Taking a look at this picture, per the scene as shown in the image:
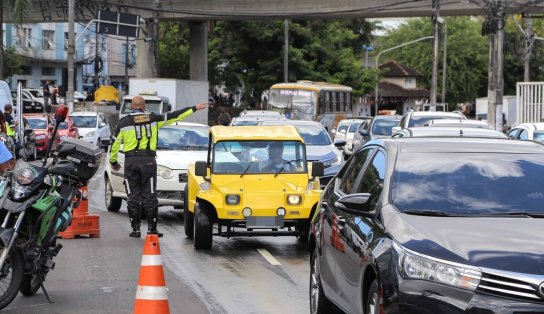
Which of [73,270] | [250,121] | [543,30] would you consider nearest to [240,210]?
[73,270]

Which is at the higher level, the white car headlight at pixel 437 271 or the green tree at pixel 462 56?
the green tree at pixel 462 56

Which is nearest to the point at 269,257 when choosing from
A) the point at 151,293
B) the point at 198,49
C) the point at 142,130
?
the point at 142,130

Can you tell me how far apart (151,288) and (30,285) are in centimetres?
301

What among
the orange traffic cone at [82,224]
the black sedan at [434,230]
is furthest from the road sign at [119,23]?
the black sedan at [434,230]

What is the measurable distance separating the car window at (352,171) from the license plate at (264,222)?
4.81 metres

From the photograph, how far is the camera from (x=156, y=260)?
7.54 metres

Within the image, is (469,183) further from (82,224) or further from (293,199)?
(82,224)

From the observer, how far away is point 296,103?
53.0m

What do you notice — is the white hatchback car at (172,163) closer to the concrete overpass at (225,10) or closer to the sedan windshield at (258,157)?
the sedan windshield at (258,157)

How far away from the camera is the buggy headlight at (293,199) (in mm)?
13617

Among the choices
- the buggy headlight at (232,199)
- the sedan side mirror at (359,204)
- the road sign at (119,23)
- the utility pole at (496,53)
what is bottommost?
the buggy headlight at (232,199)

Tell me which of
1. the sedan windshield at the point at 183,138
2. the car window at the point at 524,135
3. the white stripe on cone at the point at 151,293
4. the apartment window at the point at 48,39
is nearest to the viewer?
the white stripe on cone at the point at 151,293

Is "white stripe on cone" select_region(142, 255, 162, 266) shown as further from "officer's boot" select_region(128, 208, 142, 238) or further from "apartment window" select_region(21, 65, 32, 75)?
"apartment window" select_region(21, 65, 32, 75)

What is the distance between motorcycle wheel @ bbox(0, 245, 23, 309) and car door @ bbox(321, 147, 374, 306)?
265 cm
